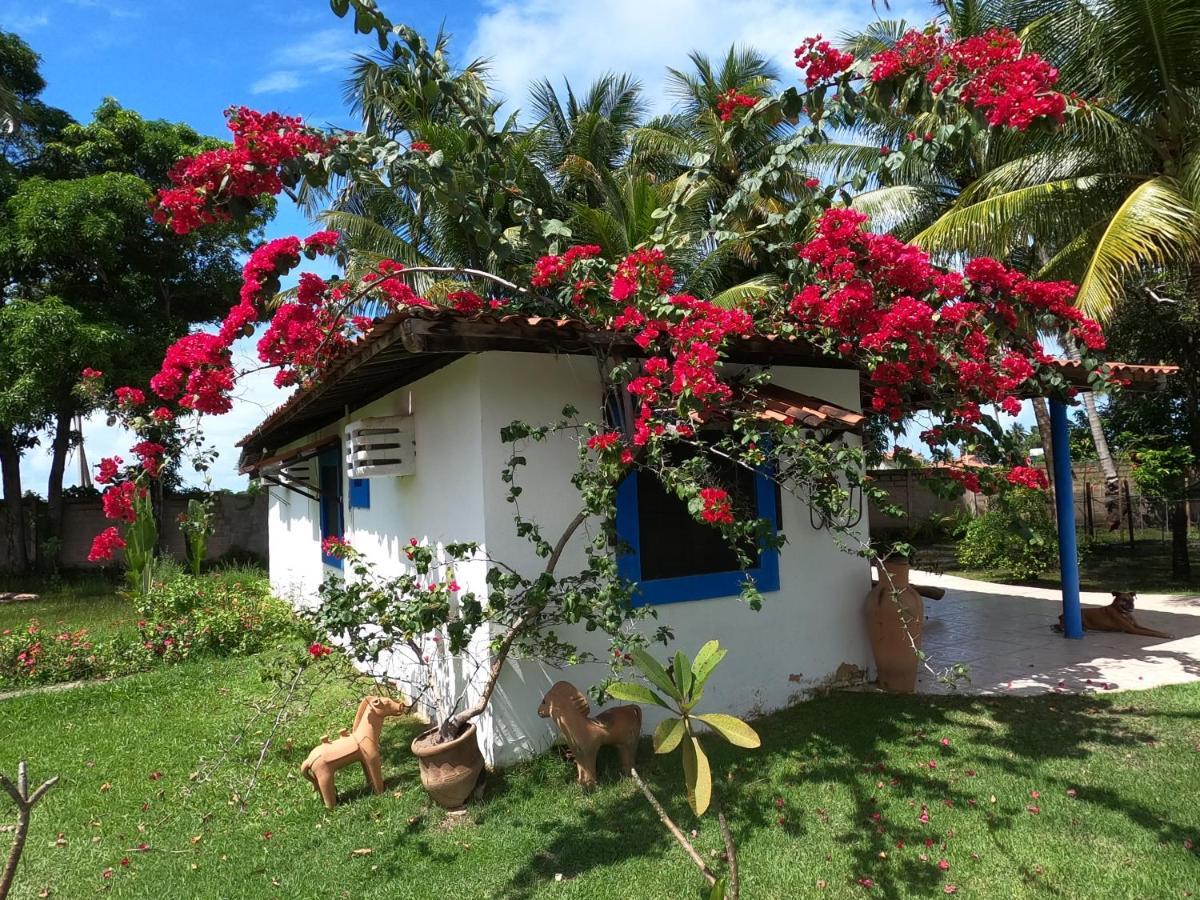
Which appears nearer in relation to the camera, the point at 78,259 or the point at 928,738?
the point at 928,738

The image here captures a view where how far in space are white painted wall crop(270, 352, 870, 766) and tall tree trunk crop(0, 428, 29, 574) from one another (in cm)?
1455

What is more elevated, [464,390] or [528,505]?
[464,390]

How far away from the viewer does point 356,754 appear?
4.54 m

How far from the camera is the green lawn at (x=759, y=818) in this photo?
3506 mm

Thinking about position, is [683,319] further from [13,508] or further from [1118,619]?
[13,508]

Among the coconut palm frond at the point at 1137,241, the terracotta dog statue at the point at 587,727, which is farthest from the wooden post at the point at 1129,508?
the terracotta dog statue at the point at 587,727

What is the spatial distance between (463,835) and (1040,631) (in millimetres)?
6734

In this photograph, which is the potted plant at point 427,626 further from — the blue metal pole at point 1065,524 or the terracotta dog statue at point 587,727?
the blue metal pole at point 1065,524

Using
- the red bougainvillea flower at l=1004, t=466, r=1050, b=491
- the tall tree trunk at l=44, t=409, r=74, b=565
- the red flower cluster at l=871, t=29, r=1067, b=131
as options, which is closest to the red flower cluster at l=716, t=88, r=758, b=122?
the red flower cluster at l=871, t=29, r=1067, b=131

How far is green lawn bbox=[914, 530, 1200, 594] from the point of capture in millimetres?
11438

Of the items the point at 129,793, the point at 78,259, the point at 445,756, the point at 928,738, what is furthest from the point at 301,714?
the point at 78,259

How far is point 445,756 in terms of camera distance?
4.25m

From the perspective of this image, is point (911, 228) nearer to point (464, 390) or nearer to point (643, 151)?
point (643, 151)

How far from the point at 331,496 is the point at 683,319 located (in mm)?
6211
